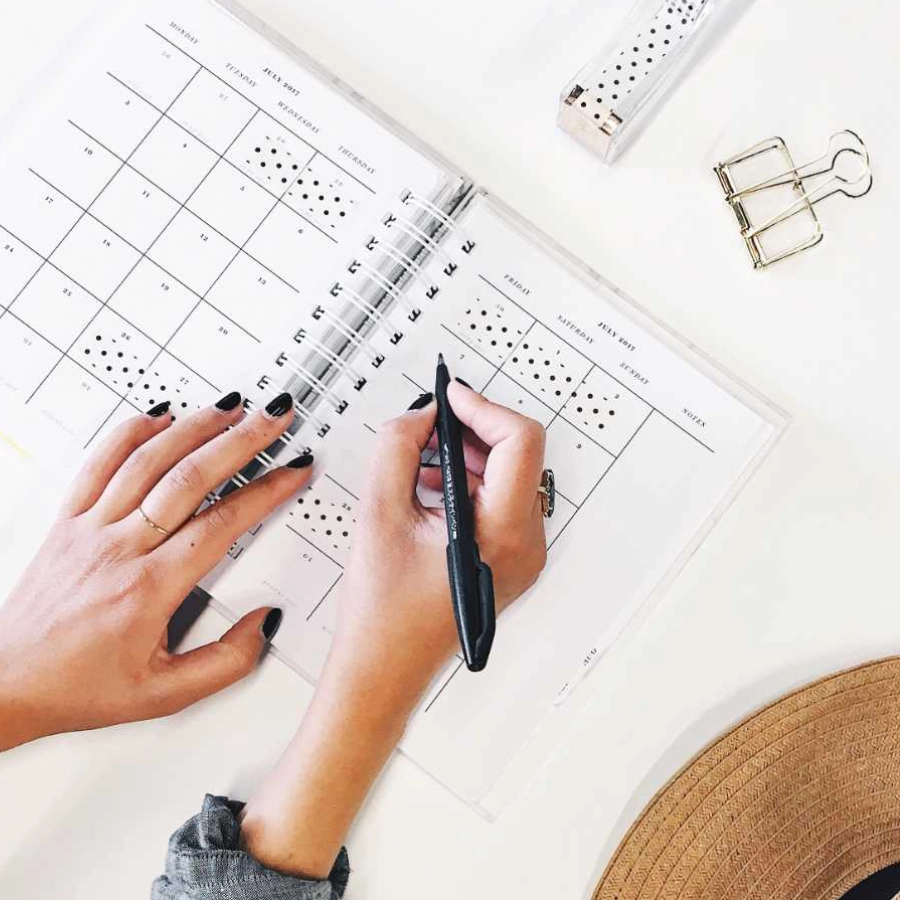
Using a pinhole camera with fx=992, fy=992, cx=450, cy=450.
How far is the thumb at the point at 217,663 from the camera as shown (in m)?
0.68

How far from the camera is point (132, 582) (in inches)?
26.3

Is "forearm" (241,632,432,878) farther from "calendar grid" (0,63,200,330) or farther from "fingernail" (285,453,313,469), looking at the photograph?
"calendar grid" (0,63,200,330)

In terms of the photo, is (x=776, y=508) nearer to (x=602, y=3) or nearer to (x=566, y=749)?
(x=566, y=749)

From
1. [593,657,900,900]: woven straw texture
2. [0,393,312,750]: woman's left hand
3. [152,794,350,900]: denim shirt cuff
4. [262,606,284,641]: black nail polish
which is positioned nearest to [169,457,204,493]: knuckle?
[0,393,312,750]: woman's left hand

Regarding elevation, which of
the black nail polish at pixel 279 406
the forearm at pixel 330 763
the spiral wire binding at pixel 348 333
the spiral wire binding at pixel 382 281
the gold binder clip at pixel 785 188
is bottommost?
the forearm at pixel 330 763

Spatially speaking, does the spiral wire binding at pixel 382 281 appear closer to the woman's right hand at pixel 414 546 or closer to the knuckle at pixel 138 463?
the woman's right hand at pixel 414 546

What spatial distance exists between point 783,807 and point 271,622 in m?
0.39

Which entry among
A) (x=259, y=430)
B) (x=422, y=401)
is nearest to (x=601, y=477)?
(x=422, y=401)

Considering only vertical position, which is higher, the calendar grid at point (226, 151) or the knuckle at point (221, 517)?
the calendar grid at point (226, 151)

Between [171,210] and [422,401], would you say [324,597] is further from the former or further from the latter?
[171,210]

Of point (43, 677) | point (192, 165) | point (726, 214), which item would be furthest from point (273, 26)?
point (43, 677)

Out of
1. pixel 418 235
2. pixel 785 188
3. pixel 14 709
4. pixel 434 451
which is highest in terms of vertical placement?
pixel 785 188

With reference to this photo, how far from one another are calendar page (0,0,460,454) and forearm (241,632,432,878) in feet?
0.76

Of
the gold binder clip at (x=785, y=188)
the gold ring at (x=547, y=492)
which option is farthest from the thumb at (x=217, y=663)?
the gold binder clip at (x=785, y=188)
